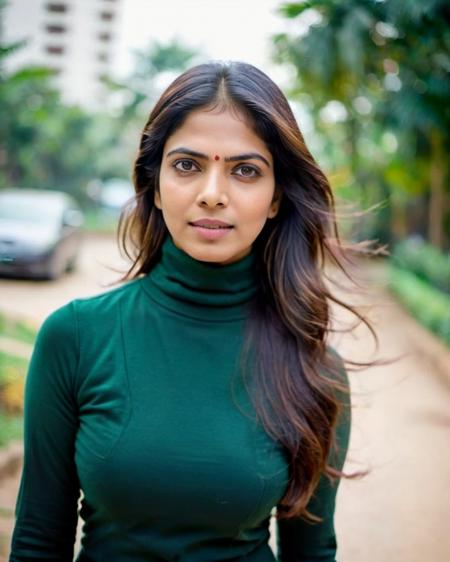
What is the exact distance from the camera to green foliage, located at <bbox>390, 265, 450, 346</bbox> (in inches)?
351

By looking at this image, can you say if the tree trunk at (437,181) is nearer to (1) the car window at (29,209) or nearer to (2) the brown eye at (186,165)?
(1) the car window at (29,209)

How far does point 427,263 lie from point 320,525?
11.6 metres

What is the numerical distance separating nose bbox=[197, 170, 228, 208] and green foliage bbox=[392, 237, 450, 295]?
9970 millimetres

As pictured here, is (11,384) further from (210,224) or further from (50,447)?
(210,224)

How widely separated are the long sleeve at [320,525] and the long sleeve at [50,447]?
0.58 meters

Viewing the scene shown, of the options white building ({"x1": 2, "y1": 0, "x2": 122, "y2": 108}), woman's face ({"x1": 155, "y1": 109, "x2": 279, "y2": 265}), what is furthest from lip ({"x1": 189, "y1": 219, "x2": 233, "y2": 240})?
white building ({"x1": 2, "y1": 0, "x2": 122, "y2": 108})

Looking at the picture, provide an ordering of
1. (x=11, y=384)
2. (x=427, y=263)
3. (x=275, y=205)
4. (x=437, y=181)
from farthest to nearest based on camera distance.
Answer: (x=437, y=181) → (x=427, y=263) → (x=11, y=384) → (x=275, y=205)

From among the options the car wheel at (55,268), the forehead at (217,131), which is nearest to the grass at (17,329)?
the car wheel at (55,268)

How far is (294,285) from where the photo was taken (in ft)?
5.85

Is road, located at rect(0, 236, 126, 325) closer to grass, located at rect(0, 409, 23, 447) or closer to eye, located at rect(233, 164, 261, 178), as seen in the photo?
grass, located at rect(0, 409, 23, 447)

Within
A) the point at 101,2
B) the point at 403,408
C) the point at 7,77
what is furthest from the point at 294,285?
the point at 101,2

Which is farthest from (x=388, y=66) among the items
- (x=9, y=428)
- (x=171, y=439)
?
(x=171, y=439)

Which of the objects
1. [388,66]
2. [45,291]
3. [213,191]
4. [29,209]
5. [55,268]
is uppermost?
[388,66]

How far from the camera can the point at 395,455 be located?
5297 mm
